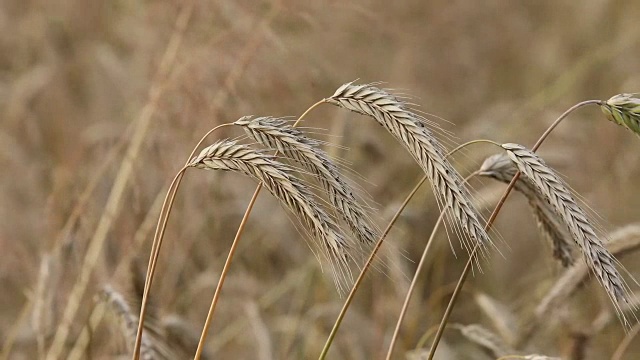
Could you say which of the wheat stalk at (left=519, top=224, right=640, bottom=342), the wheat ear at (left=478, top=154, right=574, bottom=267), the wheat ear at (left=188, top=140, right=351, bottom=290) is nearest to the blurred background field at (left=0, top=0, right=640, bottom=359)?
the wheat stalk at (left=519, top=224, right=640, bottom=342)

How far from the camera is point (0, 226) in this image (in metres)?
Result: 3.39

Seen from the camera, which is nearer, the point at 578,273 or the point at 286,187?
the point at 286,187

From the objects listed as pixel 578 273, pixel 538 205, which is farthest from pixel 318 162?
pixel 578 273

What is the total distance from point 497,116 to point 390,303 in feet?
3.78

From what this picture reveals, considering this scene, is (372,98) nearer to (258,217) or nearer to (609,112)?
(609,112)

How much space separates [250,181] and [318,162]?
2.59 m

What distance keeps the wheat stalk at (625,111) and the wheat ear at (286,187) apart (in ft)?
1.41

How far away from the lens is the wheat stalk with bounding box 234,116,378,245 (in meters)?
1.30

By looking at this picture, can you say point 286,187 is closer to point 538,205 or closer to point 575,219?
point 575,219

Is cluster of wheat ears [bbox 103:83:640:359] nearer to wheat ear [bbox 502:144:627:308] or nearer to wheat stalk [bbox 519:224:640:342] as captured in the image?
wheat ear [bbox 502:144:627:308]

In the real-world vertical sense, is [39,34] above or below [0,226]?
above

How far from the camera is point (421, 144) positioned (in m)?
1.30

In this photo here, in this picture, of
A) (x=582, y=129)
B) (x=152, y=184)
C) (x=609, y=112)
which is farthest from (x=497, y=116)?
(x=609, y=112)

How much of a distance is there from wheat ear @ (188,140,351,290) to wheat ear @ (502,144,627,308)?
27 cm
